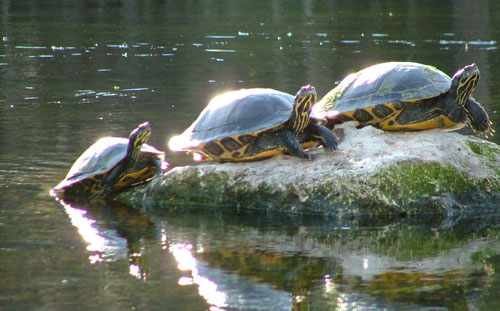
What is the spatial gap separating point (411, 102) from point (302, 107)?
1.28m

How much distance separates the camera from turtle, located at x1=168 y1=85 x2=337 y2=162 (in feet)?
27.0

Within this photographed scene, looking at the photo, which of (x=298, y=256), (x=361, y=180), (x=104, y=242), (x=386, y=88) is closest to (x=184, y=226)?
(x=104, y=242)

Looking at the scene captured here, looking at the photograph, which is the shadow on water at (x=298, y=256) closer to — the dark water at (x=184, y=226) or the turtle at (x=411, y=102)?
the dark water at (x=184, y=226)

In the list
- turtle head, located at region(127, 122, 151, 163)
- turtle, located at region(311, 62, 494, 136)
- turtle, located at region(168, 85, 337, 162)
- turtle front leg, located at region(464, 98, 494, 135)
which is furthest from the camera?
turtle front leg, located at region(464, 98, 494, 135)

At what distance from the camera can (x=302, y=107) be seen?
26.9 ft

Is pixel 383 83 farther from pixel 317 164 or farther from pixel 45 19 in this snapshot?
pixel 45 19

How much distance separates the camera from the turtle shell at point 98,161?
863cm

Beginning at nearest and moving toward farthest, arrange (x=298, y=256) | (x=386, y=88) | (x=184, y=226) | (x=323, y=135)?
(x=298, y=256)
(x=184, y=226)
(x=323, y=135)
(x=386, y=88)

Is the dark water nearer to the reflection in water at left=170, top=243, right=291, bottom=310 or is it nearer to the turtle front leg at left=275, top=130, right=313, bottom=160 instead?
the reflection in water at left=170, top=243, right=291, bottom=310

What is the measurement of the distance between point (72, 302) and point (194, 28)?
22.8 meters

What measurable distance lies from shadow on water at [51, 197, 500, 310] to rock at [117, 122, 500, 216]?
17cm

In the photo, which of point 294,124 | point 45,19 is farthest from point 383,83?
point 45,19

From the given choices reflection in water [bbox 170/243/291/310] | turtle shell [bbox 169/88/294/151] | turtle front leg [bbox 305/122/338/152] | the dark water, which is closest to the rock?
turtle front leg [bbox 305/122/338/152]

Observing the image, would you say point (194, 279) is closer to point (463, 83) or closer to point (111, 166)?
point (111, 166)
